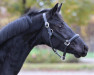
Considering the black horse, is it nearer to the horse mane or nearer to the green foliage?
the horse mane

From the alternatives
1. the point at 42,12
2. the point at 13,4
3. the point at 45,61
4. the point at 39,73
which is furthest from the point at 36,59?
the point at 42,12

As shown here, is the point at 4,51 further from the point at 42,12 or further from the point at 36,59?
the point at 36,59

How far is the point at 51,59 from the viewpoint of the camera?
19.4 meters

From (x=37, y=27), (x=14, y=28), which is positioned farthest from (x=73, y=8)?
(x=14, y=28)

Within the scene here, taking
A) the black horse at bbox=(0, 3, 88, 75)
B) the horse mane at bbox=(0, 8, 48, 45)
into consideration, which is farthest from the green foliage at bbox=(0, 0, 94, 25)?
the horse mane at bbox=(0, 8, 48, 45)

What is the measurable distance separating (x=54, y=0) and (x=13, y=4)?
2.90m

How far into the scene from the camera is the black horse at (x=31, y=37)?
3.53m

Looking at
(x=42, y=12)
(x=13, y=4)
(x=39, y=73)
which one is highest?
(x=13, y=4)

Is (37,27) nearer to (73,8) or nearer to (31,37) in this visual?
(31,37)

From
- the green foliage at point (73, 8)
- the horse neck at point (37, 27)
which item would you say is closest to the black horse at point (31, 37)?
the horse neck at point (37, 27)

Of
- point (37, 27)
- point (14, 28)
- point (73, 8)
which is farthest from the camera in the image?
point (73, 8)

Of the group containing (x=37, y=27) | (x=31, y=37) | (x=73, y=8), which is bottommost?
(x=31, y=37)

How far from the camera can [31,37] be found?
3715mm

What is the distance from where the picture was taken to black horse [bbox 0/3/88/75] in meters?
3.53
